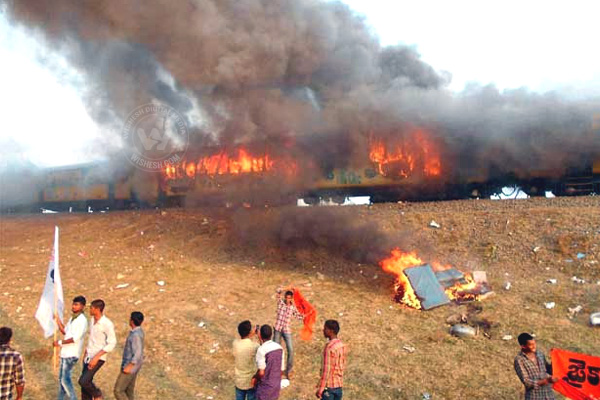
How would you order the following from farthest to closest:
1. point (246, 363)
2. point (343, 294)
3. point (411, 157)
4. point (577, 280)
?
1. point (411, 157)
2. point (343, 294)
3. point (577, 280)
4. point (246, 363)

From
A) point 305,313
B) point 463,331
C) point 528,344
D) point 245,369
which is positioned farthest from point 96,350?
point 463,331

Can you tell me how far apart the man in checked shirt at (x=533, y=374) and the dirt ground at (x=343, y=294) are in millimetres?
1908

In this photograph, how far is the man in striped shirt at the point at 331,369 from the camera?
4.12m

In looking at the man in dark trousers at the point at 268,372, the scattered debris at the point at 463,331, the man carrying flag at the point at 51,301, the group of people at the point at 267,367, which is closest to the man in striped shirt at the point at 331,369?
the group of people at the point at 267,367

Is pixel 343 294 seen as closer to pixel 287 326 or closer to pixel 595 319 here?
pixel 287 326

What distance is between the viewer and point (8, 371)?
12.7ft

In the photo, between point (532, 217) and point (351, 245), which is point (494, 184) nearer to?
point (532, 217)

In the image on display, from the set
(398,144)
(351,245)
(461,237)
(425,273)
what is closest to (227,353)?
(425,273)

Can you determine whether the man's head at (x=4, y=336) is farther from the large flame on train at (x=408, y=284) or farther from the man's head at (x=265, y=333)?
the large flame on train at (x=408, y=284)

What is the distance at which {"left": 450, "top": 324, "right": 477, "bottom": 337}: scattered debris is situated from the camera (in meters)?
7.33

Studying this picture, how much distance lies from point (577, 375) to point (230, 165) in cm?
1740

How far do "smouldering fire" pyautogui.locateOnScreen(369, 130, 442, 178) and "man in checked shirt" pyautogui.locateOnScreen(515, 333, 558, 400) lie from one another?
45.1ft

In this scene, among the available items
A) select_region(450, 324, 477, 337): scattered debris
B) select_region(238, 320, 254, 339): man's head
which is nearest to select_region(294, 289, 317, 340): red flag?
select_region(450, 324, 477, 337): scattered debris

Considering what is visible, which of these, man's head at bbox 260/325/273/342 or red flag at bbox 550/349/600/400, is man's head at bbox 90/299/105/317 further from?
red flag at bbox 550/349/600/400
